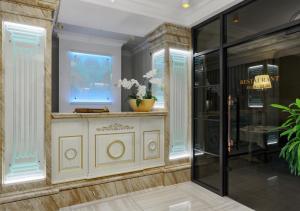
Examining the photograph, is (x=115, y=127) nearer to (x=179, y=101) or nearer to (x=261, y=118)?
(x=179, y=101)

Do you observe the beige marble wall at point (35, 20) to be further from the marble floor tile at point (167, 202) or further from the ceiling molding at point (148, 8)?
the marble floor tile at point (167, 202)

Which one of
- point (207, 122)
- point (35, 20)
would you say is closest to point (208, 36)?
point (207, 122)

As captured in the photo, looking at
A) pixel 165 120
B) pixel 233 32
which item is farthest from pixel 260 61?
pixel 165 120

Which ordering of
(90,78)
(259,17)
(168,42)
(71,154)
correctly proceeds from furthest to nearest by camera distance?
(90,78) → (168,42) → (71,154) → (259,17)

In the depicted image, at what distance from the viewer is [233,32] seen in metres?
2.96

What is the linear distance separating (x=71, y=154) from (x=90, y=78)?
2118mm

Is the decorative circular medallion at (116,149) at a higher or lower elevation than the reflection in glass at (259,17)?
lower

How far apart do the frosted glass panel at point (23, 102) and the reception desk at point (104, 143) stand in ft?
0.73

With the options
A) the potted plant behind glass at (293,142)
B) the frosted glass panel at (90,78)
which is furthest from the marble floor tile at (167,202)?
the frosted glass panel at (90,78)

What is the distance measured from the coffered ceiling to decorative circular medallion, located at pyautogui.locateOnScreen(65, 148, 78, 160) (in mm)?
2063

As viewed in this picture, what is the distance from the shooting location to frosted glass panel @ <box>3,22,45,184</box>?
7.99 feet

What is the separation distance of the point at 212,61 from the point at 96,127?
85.7 inches

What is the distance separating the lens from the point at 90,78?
4.47 meters

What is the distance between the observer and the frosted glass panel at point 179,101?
11.8 feet
